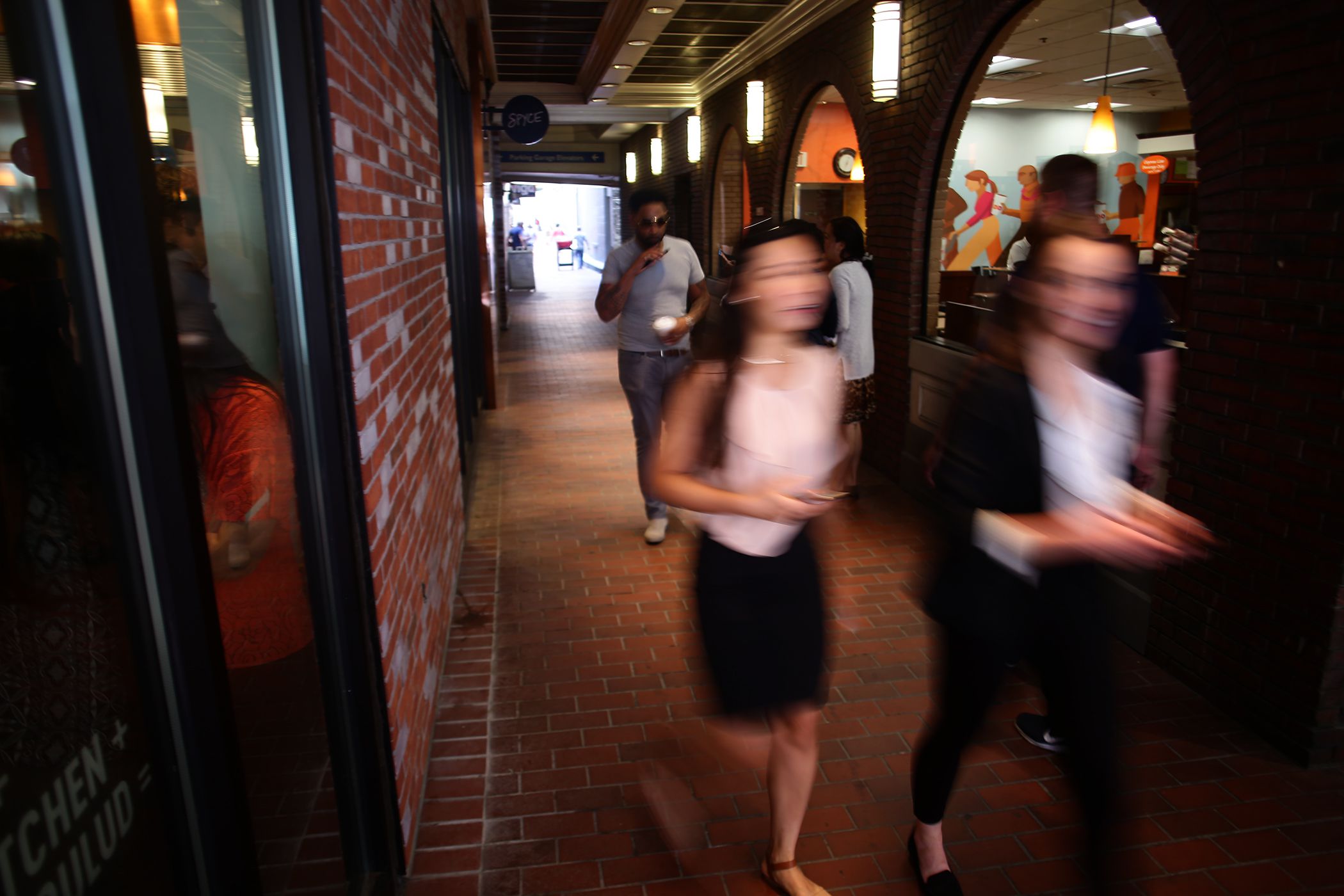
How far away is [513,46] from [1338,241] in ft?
31.9

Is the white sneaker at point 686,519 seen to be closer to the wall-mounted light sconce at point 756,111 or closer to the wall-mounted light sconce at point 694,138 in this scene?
the wall-mounted light sconce at point 756,111

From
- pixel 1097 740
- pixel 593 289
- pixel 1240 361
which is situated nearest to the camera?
pixel 1097 740

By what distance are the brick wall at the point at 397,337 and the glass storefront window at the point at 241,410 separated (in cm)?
24

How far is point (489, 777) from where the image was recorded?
297 centimetres

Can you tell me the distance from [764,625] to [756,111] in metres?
8.25

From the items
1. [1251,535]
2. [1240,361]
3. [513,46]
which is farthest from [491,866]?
[513,46]

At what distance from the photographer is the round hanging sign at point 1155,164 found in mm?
13216

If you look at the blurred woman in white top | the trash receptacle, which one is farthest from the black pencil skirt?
the trash receptacle

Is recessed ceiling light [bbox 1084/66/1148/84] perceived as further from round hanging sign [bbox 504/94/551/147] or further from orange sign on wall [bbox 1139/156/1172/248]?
round hanging sign [bbox 504/94/551/147]

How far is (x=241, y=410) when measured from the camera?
1.75m

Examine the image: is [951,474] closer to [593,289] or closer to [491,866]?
[491,866]

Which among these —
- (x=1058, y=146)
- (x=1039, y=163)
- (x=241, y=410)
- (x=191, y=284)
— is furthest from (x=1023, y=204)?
(x=191, y=284)

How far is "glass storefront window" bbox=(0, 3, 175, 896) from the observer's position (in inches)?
36.4

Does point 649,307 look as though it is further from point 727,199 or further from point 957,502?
point 727,199
